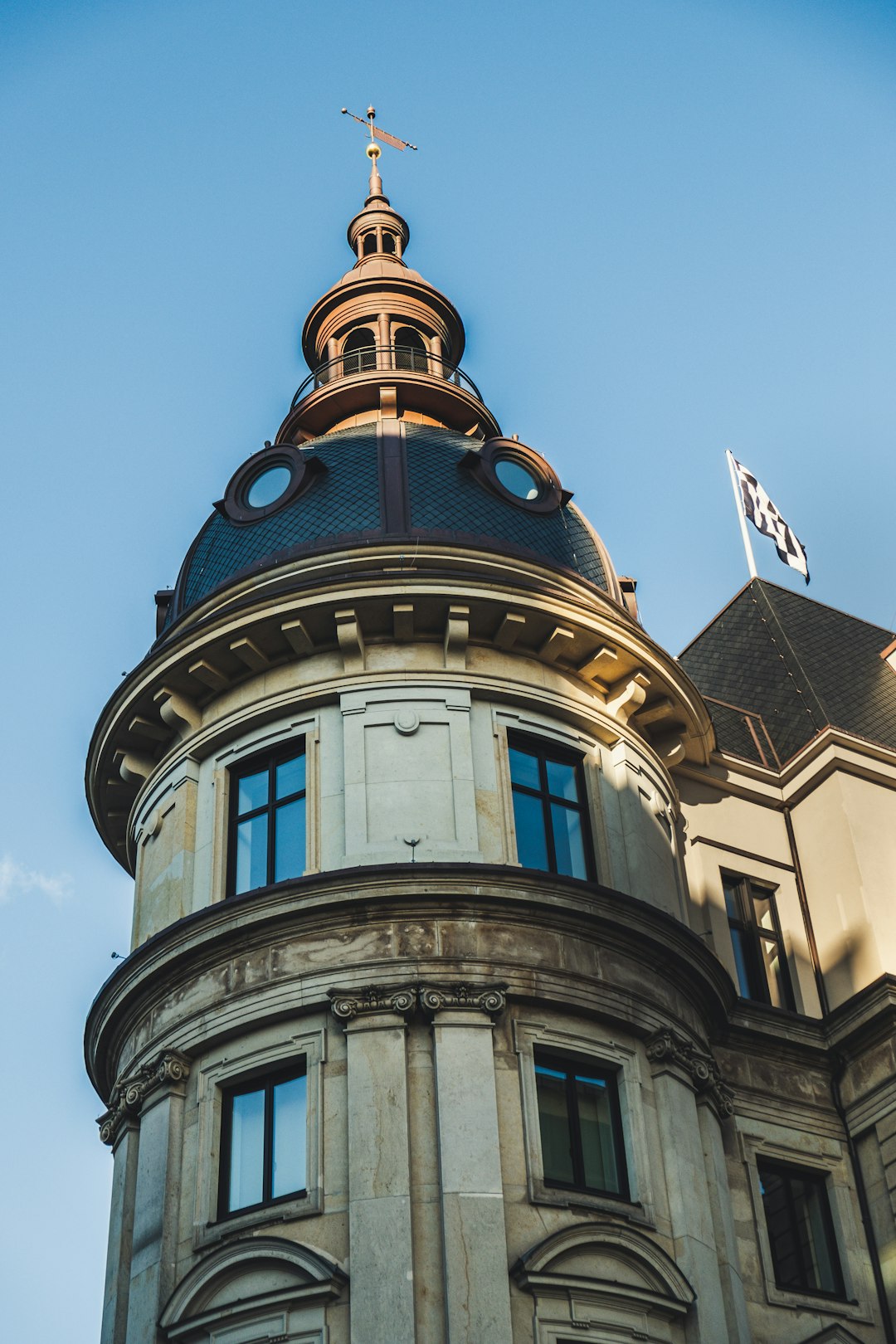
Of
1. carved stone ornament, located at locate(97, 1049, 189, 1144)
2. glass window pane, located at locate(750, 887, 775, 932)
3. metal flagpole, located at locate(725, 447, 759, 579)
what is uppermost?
metal flagpole, located at locate(725, 447, 759, 579)

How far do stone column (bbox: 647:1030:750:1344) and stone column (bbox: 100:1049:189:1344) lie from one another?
22.2ft

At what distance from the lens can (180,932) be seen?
27000 mm

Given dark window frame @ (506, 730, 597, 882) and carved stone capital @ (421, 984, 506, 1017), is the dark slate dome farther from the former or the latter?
carved stone capital @ (421, 984, 506, 1017)

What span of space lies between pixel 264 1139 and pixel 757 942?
10.2 m

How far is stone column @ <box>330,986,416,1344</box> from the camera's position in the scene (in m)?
22.5

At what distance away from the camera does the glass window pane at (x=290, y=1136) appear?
80.5 ft

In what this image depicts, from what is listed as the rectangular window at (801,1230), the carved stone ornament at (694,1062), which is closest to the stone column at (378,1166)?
the carved stone ornament at (694,1062)

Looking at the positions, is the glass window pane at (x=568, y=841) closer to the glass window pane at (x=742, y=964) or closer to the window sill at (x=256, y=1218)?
the glass window pane at (x=742, y=964)

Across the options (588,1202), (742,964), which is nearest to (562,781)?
(742,964)

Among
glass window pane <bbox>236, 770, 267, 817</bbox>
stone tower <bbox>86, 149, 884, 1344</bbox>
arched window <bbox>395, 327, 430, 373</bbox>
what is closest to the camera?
stone tower <bbox>86, 149, 884, 1344</bbox>

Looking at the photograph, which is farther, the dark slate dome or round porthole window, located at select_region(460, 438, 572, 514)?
round porthole window, located at select_region(460, 438, 572, 514)

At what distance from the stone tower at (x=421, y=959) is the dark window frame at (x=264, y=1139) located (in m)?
0.04

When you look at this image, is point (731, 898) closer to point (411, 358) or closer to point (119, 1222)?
point (119, 1222)

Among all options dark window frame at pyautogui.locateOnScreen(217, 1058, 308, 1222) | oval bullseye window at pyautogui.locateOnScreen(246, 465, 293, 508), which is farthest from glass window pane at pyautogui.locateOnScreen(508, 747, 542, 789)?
oval bullseye window at pyautogui.locateOnScreen(246, 465, 293, 508)
